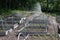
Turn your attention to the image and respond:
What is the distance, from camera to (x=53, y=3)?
23.6 m

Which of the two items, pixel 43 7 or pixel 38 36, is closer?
pixel 38 36

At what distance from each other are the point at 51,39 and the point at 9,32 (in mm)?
2456

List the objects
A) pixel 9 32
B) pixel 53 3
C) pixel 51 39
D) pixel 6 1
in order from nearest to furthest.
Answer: pixel 51 39, pixel 9 32, pixel 6 1, pixel 53 3

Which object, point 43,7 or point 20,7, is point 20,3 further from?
point 43,7

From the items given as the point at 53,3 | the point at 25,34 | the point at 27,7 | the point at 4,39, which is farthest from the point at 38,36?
the point at 53,3

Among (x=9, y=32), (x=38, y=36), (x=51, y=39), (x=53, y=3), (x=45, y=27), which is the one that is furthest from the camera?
(x=53, y=3)

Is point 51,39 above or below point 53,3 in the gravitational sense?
above

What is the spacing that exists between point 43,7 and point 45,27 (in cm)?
1402

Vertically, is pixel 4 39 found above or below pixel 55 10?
above

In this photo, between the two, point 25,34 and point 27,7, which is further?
point 27,7

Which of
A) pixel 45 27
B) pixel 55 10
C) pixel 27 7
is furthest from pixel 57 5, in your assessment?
pixel 45 27

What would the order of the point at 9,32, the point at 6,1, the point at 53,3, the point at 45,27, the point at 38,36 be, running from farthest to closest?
the point at 53,3 → the point at 6,1 → the point at 45,27 → the point at 9,32 → the point at 38,36

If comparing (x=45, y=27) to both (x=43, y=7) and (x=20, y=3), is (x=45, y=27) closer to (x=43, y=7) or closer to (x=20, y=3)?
(x=20, y=3)

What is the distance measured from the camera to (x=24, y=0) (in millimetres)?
22484
